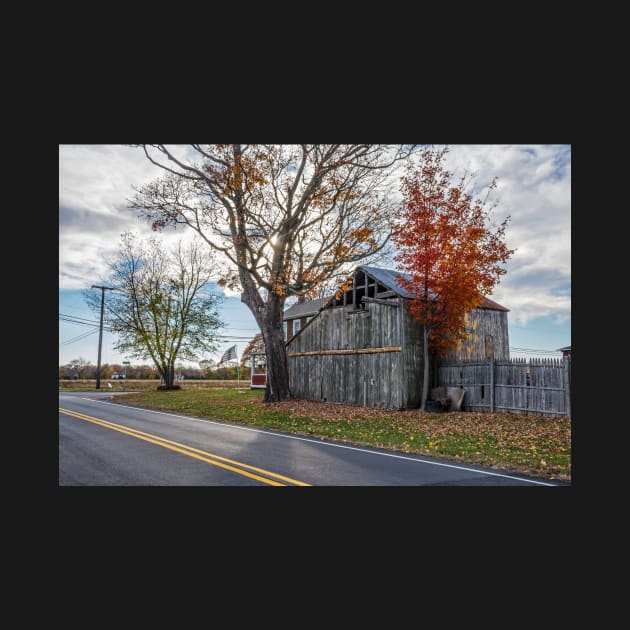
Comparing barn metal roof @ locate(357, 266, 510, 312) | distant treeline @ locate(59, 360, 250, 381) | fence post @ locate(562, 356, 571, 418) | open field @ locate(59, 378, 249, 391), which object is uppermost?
barn metal roof @ locate(357, 266, 510, 312)

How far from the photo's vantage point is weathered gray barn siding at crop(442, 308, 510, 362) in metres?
19.5

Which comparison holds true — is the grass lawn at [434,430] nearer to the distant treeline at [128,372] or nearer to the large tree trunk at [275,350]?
the large tree trunk at [275,350]

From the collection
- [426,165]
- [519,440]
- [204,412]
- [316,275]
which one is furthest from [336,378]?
[519,440]

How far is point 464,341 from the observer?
1955cm

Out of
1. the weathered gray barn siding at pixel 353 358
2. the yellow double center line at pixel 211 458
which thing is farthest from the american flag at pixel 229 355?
the yellow double center line at pixel 211 458

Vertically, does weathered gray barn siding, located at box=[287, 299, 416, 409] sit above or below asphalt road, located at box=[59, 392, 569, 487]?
above

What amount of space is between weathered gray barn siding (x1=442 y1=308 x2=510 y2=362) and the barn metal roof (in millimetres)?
259

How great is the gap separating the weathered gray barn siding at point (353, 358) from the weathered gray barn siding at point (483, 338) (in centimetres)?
210

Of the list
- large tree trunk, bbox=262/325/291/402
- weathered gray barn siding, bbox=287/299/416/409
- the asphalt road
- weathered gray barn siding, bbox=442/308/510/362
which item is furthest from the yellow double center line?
weathered gray barn siding, bbox=442/308/510/362

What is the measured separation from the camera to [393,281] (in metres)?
19.6

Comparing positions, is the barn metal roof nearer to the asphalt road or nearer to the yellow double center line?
the asphalt road

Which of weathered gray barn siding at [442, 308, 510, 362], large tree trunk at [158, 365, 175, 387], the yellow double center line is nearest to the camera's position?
the yellow double center line

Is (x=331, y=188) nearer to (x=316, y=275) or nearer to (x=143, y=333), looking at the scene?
(x=316, y=275)

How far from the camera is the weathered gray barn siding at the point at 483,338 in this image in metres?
19.5
